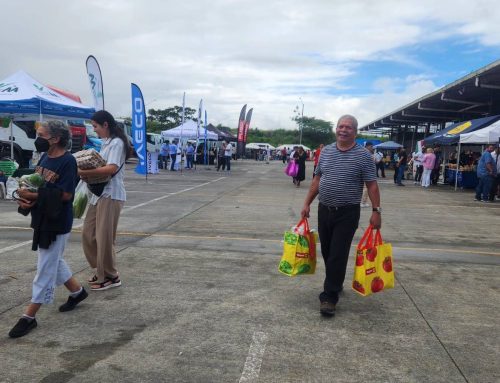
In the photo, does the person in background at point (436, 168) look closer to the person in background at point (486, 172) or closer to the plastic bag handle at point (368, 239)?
the person in background at point (486, 172)

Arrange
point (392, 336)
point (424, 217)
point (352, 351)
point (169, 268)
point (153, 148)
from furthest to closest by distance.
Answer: point (153, 148) → point (424, 217) → point (169, 268) → point (392, 336) → point (352, 351)

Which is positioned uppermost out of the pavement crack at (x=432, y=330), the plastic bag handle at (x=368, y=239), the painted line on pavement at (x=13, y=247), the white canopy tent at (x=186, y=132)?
the white canopy tent at (x=186, y=132)

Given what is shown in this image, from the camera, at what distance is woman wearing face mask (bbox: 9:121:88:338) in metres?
3.63

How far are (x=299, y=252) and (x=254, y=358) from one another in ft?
4.65

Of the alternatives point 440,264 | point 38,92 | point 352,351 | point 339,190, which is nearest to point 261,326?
point 352,351

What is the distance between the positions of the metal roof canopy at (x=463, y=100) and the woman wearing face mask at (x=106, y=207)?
583 inches

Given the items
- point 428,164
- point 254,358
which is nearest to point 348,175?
point 254,358

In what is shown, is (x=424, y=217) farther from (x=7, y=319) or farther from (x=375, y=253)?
(x=7, y=319)

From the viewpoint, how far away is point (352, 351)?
3525mm

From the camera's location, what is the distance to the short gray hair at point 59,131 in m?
3.75

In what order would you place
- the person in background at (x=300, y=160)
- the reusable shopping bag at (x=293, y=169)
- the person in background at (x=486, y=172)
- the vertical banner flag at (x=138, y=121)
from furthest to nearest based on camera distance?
the reusable shopping bag at (x=293, y=169)
the person in background at (x=300, y=160)
the vertical banner flag at (x=138, y=121)
the person in background at (x=486, y=172)

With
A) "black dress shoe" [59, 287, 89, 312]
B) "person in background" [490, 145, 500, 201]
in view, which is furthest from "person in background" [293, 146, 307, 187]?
"black dress shoe" [59, 287, 89, 312]

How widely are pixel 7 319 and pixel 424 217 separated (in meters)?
8.95

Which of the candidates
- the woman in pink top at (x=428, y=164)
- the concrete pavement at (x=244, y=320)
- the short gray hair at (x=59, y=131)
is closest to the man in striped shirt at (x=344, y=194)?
the concrete pavement at (x=244, y=320)
